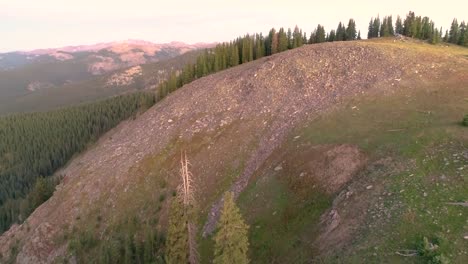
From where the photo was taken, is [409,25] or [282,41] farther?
[282,41]

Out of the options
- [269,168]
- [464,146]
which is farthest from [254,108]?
[464,146]

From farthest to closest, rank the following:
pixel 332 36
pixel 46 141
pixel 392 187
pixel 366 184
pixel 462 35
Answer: pixel 46 141, pixel 332 36, pixel 462 35, pixel 366 184, pixel 392 187

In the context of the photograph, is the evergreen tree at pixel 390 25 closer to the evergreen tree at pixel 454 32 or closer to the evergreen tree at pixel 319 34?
the evergreen tree at pixel 454 32

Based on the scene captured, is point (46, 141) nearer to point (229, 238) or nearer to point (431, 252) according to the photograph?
point (229, 238)

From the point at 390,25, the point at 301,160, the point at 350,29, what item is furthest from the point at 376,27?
the point at 301,160

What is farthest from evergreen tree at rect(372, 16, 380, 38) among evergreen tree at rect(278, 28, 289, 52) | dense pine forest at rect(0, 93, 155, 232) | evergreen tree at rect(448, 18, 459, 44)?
dense pine forest at rect(0, 93, 155, 232)

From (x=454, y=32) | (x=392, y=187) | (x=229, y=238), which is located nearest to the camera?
(x=229, y=238)
